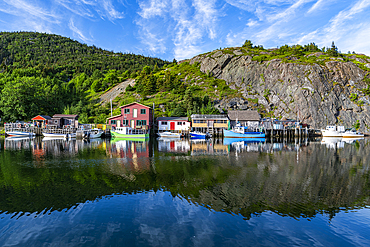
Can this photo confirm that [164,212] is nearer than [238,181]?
Yes

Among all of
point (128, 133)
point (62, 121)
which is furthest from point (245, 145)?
point (62, 121)

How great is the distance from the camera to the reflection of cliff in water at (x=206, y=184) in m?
13.4

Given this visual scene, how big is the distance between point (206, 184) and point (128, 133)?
46053mm

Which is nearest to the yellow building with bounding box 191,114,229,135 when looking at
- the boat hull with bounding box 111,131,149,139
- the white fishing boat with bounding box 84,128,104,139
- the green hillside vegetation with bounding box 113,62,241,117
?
the green hillside vegetation with bounding box 113,62,241,117

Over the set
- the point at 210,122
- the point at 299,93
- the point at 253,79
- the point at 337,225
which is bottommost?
the point at 337,225

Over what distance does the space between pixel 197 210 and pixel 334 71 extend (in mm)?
108080

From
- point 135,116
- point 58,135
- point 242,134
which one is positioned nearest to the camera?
point 58,135

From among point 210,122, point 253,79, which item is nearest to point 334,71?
point 253,79

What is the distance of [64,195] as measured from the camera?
1455 centimetres

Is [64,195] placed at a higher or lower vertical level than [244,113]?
lower

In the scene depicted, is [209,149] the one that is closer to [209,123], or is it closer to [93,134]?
[209,123]

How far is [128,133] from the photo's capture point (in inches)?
2351

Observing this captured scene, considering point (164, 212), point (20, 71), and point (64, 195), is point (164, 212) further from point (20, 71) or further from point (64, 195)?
point (20, 71)

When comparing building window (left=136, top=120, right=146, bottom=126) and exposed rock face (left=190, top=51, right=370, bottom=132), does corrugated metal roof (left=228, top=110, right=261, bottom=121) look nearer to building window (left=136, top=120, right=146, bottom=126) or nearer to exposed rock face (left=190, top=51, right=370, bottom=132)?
exposed rock face (left=190, top=51, right=370, bottom=132)
